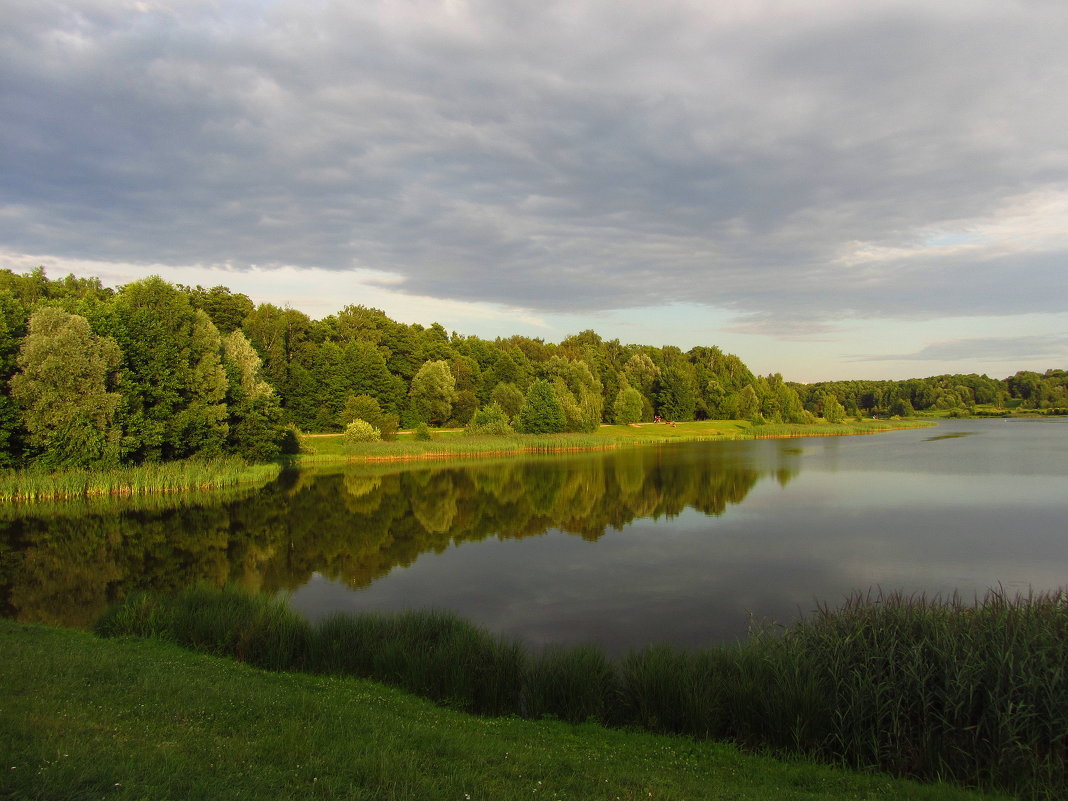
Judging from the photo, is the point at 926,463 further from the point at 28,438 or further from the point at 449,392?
the point at 28,438

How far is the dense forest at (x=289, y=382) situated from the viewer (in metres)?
25.5

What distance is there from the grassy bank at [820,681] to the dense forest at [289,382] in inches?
835

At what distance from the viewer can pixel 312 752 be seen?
5.21 meters

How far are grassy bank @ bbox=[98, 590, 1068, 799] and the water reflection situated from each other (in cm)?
613

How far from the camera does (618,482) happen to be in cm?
3244

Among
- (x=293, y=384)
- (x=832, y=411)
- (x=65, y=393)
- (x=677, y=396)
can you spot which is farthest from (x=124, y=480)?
(x=832, y=411)

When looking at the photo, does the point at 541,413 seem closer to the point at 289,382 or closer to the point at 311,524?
the point at 289,382

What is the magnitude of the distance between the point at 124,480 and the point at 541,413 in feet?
117

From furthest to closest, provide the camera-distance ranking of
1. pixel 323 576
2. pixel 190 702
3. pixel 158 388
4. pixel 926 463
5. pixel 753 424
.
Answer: pixel 753 424
pixel 926 463
pixel 158 388
pixel 323 576
pixel 190 702

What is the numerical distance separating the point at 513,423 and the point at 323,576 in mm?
41939

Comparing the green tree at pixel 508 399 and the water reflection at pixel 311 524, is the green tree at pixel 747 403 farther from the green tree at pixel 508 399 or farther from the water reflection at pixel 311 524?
the water reflection at pixel 311 524

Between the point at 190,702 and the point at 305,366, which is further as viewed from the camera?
the point at 305,366

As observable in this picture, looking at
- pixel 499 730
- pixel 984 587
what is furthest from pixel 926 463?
pixel 499 730

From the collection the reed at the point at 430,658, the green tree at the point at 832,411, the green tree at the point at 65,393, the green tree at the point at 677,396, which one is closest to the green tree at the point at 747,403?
the green tree at the point at 677,396
